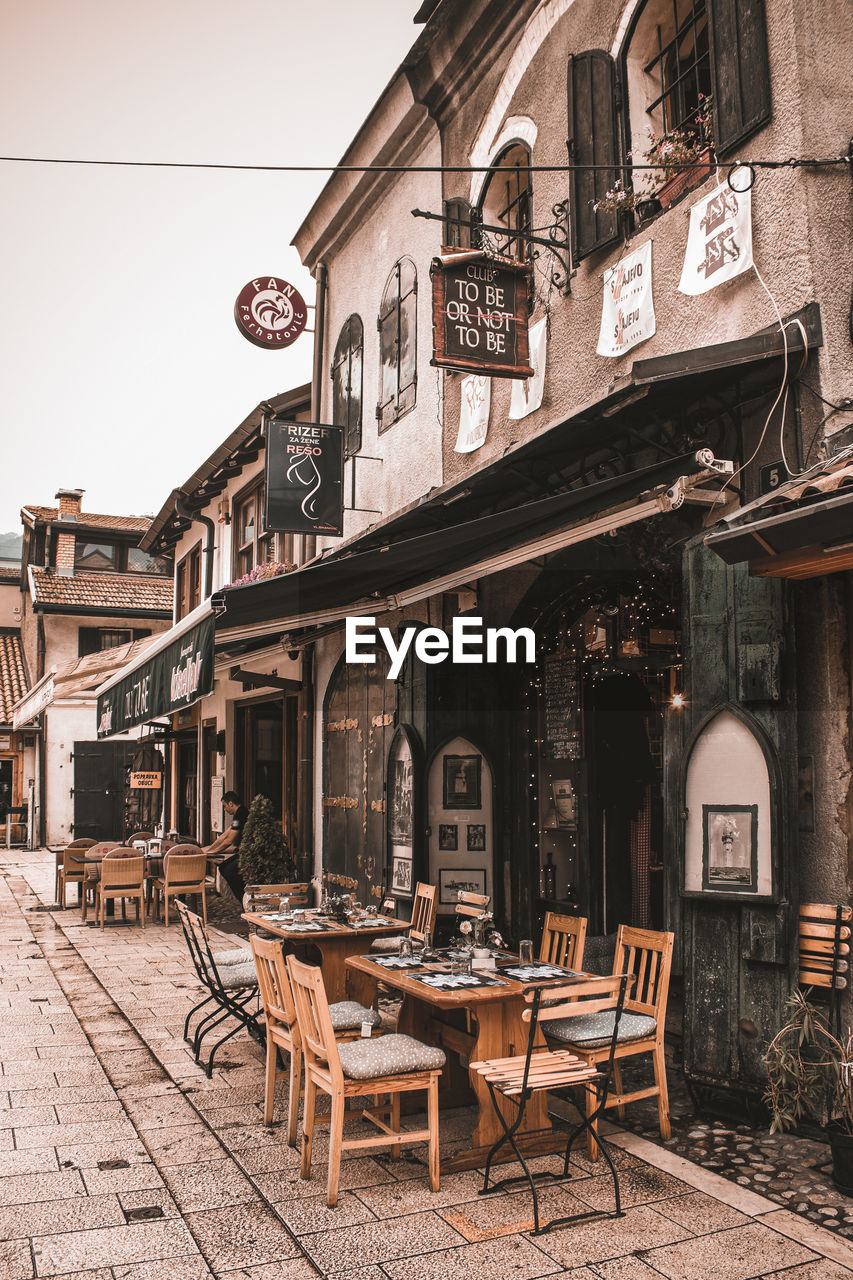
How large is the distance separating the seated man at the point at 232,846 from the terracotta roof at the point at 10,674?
1669 cm

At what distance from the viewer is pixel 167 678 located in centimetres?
767

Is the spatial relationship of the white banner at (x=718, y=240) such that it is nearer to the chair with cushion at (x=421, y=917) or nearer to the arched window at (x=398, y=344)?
the arched window at (x=398, y=344)

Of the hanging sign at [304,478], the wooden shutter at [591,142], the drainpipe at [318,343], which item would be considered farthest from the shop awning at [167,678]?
the wooden shutter at [591,142]

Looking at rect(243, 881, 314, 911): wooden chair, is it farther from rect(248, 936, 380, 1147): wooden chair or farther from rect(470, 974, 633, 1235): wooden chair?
rect(470, 974, 633, 1235): wooden chair

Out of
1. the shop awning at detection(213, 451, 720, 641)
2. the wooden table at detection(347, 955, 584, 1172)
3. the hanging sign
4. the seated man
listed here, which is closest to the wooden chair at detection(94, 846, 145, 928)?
the seated man

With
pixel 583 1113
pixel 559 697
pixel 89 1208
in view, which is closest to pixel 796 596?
pixel 583 1113

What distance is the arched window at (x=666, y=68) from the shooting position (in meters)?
6.48

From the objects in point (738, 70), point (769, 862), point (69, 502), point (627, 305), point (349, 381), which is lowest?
point (769, 862)

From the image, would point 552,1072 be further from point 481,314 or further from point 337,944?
point 481,314

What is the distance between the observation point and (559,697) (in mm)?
8461

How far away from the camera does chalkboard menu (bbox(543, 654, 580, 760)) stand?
826cm

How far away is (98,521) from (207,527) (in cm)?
1334

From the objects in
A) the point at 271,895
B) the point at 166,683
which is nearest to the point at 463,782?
the point at 271,895

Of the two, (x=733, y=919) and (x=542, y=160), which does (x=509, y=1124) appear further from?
(x=542, y=160)
